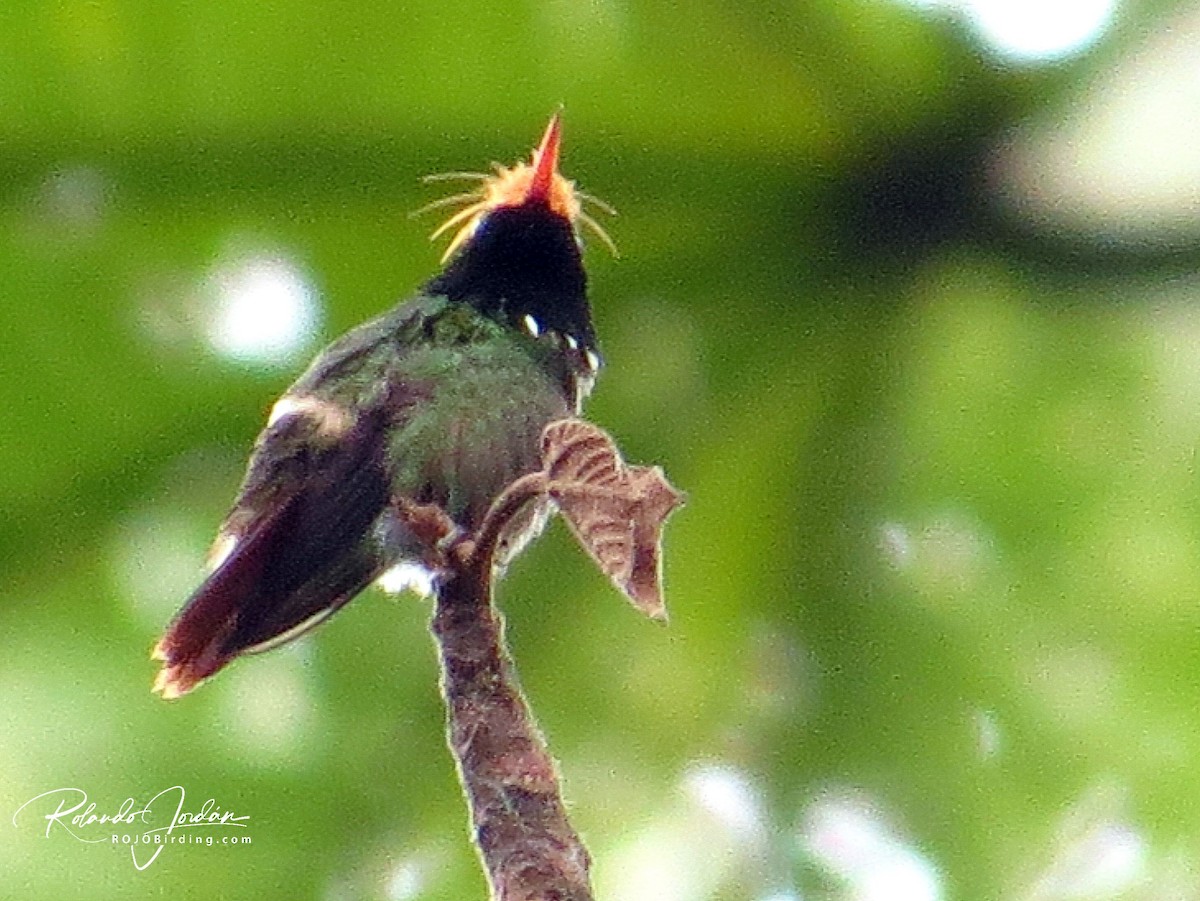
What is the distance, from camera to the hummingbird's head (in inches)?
46.8

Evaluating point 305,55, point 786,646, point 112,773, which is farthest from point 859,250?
point 112,773

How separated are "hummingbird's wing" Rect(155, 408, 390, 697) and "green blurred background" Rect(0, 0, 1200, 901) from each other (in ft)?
0.37

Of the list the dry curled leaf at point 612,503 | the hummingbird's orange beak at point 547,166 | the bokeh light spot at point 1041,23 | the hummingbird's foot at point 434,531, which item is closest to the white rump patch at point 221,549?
the hummingbird's foot at point 434,531

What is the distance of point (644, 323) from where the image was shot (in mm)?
1226

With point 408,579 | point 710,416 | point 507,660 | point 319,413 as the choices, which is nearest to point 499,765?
point 507,660

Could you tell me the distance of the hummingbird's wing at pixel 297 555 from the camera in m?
1.00

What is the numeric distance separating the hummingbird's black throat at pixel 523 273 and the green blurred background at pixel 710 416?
34 mm

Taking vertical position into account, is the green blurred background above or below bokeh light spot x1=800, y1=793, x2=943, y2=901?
above

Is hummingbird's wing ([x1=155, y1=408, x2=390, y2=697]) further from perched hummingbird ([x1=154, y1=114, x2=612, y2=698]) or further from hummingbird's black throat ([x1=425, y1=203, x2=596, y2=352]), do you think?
hummingbird's black throat ([x1=425, y1=203, x2=596, y2=352])

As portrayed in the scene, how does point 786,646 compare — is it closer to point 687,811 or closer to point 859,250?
point 687,811

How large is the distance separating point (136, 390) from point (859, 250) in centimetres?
54

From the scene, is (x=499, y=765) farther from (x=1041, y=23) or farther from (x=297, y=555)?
(x=1041, y=23)

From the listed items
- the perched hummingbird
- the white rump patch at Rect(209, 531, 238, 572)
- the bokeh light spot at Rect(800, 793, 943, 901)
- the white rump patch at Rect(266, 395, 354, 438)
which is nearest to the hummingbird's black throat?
the perched hummingbird

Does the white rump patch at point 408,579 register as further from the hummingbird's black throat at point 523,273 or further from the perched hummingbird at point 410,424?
the hummingbird's black throat at point 523,273
